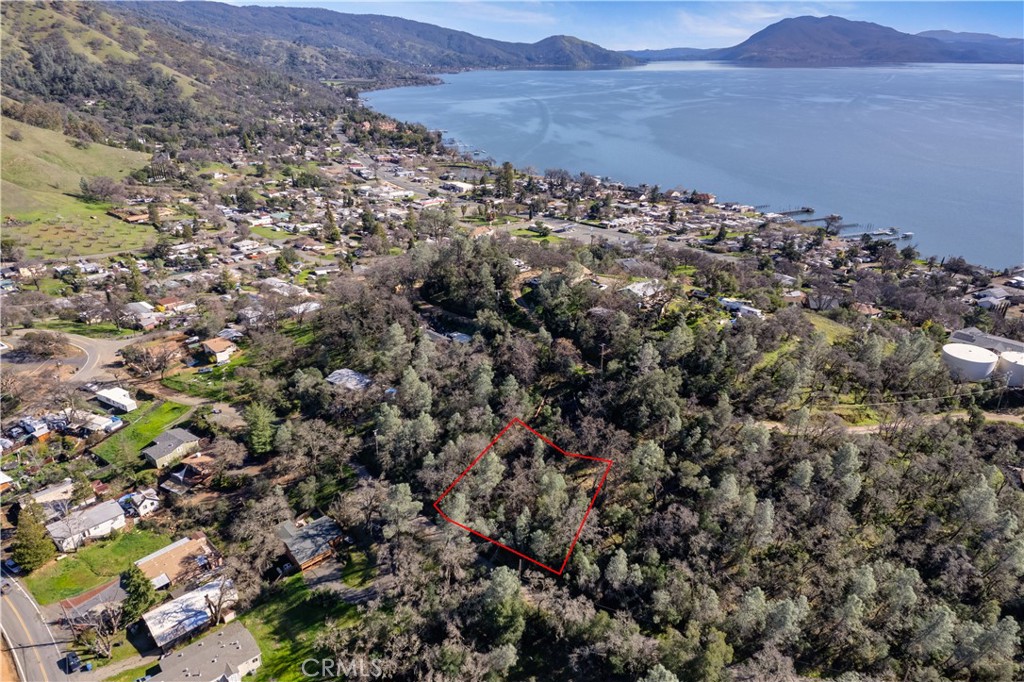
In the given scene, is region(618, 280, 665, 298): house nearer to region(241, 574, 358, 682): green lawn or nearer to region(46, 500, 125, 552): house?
region(241, 574, 358, 682): green lawn

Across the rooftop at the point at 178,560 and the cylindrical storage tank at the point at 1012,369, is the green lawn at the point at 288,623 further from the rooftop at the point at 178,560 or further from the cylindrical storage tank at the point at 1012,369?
the cylindrical storage tank at the point at 1012,369

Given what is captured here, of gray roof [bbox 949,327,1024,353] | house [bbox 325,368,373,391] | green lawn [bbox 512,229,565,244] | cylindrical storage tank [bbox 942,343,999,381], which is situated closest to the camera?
cylindrical storage tank [bbox 942,343,999,381]

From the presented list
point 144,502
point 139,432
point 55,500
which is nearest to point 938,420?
point 144,502

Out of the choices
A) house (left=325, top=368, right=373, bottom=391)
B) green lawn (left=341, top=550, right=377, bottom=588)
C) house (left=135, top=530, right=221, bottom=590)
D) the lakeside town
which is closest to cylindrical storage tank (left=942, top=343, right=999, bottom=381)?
the lakeside town

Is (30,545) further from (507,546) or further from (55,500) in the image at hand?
(507,546)

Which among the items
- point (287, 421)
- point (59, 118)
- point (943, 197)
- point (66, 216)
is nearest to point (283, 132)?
point (59, 118)

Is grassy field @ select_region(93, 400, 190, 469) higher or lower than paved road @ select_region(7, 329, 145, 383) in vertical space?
lower

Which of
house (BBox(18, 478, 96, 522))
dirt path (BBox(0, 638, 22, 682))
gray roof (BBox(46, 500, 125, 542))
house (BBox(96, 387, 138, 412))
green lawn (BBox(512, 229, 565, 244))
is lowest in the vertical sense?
dirt path (BBox(0, 638, 22, 682))
